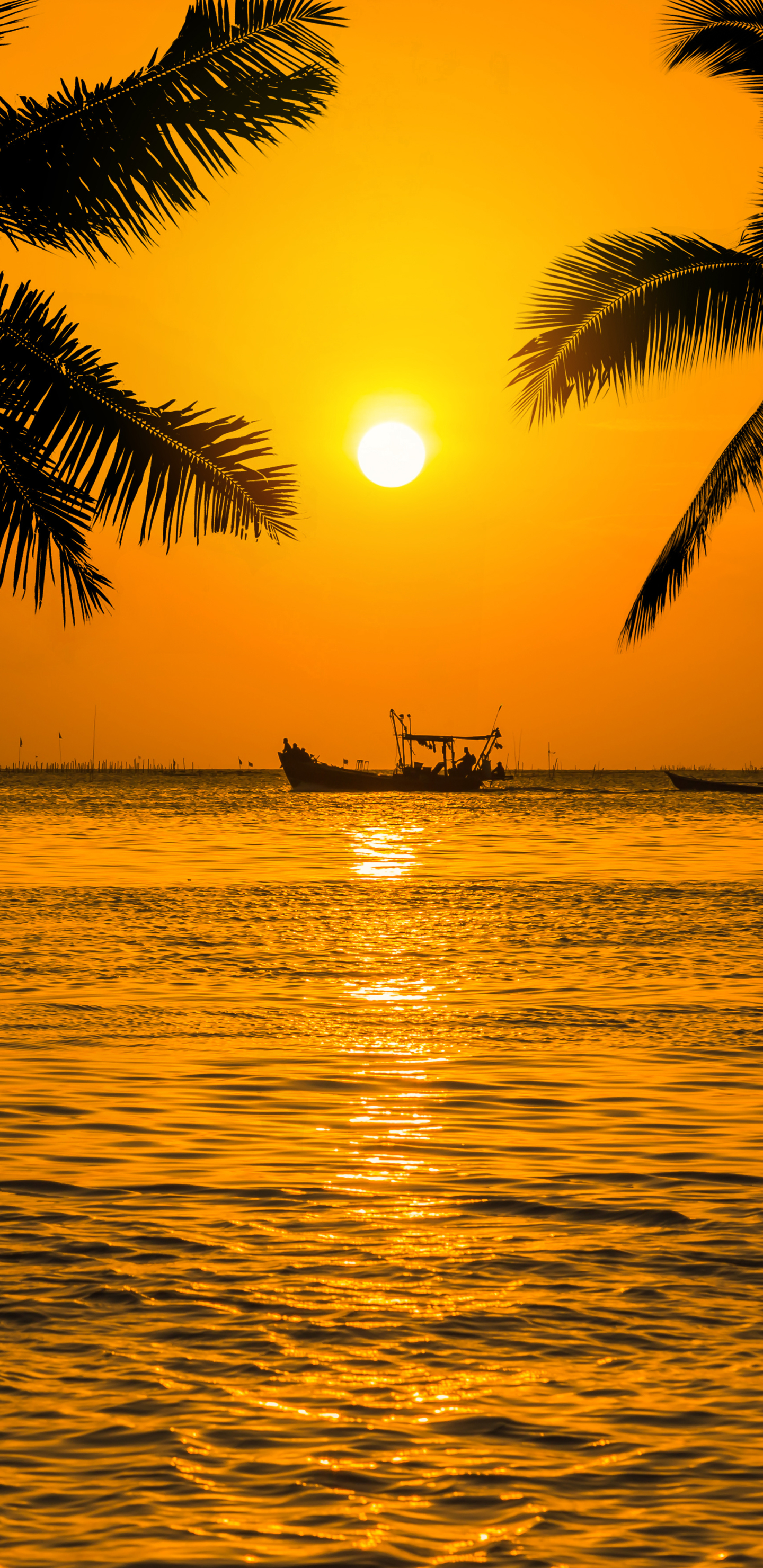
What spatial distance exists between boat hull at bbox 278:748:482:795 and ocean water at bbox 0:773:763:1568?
7260cm

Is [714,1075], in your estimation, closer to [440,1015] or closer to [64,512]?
[440,1015]

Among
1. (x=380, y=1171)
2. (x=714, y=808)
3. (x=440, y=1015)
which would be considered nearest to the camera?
(x=380, y=1171)

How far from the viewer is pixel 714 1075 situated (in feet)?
36.3

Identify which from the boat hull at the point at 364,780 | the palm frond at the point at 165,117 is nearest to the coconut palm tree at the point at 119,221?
the palm frond at the point at 165,117

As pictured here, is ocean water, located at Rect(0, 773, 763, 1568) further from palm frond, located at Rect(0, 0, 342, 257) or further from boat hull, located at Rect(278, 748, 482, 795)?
boat hull, located at Rect(278, 748, 482, 795)

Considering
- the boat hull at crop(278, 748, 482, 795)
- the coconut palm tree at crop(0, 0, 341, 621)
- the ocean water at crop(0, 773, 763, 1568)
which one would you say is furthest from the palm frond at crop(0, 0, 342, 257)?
the boat hull at crop(278, 748, 482, 795)

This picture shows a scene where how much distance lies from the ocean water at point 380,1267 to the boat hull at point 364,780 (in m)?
72.6

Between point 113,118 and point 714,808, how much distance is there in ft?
261

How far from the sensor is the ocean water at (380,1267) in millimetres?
4430

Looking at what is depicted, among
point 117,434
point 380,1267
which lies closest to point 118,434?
point 117,434

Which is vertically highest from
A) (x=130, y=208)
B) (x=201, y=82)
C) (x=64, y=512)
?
(x=201, y=82)

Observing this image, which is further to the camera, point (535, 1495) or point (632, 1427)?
point (632, 1427)

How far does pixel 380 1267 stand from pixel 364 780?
9283cm

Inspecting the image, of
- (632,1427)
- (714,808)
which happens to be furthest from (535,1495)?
(714,808)
